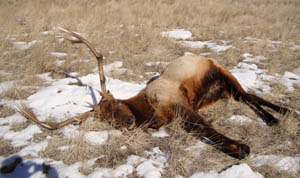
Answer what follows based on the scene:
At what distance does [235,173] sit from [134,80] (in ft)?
9.07

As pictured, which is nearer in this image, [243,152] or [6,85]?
[243,152]

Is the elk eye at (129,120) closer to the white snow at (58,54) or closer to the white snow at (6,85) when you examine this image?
the white snow at (6,85)

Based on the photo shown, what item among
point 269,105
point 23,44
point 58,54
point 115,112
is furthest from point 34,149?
point 23,44

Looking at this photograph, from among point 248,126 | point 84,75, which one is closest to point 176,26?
point 84,75

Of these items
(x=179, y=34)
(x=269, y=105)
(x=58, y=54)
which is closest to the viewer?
(x=269, y=105)

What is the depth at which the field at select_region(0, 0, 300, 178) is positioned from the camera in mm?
2254

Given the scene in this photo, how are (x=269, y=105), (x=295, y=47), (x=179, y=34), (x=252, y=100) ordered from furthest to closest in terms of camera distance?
(x=179, y=34)
(x=295, y=47)
(x=252, y=100)
(x=269, y=105)

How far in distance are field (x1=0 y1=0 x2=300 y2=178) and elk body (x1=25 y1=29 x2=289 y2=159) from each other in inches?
5.1

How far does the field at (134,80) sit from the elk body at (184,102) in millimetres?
128

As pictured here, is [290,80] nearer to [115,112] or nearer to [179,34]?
[115,112]

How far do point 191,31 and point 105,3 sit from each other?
4.95m

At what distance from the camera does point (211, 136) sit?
8.24 feet

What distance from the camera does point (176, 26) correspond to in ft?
25.9

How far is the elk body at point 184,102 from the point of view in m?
2.66
